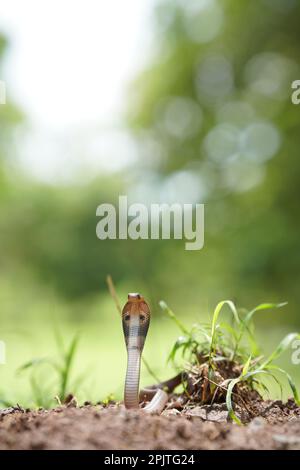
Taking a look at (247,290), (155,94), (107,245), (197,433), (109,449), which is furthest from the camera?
(107,245)

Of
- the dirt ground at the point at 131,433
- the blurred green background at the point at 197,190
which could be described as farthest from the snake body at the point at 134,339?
the blurred green background at the point at 197,190

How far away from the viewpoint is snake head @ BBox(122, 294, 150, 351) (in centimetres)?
186

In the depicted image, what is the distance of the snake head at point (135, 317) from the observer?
6.09 ft

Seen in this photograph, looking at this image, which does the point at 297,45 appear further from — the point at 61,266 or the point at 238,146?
the point at 61,266

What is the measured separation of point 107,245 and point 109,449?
40.5ft

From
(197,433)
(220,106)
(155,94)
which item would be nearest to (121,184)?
(155,94)

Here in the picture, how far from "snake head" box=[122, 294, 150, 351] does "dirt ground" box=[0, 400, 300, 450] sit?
312 millimetres

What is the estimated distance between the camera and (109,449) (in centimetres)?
129

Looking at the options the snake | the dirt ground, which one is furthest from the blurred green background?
the dirt ground

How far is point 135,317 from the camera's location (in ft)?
6.18

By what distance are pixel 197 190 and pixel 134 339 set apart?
923 centimetres

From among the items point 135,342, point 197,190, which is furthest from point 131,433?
point 197,190

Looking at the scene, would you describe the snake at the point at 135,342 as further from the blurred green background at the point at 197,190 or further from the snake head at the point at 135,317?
the blurred green background at the point at 197,190

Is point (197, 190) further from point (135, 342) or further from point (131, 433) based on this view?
point (131, 433)
